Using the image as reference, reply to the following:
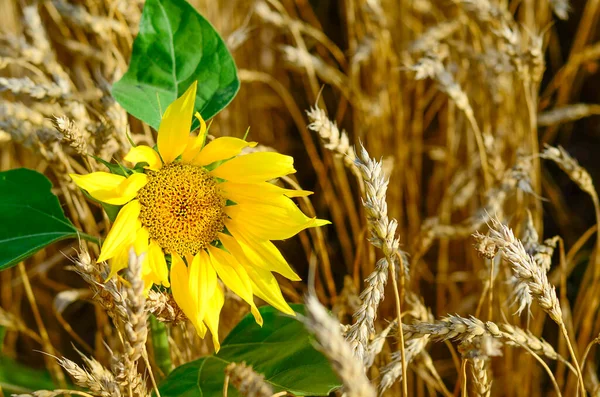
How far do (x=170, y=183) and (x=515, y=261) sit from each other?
1.44 feet

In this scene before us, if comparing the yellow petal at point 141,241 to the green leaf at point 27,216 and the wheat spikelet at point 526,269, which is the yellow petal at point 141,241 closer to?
the green leaf at point 27,216

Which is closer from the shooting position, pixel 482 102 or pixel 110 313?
pixel 110 313

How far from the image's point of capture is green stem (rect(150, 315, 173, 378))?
3.18ft

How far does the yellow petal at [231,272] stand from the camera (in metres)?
0.88

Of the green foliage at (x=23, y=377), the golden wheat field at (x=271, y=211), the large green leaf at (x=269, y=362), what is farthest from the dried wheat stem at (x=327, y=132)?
the green foliage at (x=23, y=377)

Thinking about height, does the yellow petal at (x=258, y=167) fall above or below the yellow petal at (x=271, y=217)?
above

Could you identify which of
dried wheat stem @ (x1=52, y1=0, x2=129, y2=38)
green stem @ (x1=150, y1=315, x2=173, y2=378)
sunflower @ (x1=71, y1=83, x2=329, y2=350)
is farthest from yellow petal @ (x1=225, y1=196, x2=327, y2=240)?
dried wheat stem @ (x1=52, y1=0, x2=129, y2=38)

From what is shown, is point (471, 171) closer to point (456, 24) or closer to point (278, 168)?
point (456, 24)

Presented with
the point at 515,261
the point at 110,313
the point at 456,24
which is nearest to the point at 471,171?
the point at 456,24

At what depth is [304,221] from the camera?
85 centimetres

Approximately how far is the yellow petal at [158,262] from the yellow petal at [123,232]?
3 cm

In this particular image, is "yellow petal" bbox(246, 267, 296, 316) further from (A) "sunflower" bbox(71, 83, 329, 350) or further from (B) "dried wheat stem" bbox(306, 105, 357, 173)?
(B) "dried wheat stem" bbox(306, 105, 357, 173)

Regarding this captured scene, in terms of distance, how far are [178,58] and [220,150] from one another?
0.27 meters

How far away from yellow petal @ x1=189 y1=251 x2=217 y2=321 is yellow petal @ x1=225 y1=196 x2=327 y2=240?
69mm
